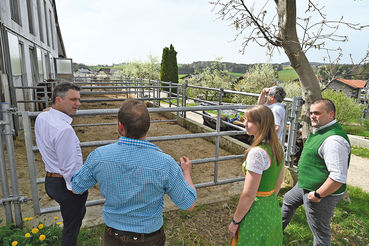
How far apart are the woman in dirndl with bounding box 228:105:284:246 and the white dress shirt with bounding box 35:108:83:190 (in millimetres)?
1338

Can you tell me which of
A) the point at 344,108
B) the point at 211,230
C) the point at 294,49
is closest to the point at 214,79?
the point at 344,108

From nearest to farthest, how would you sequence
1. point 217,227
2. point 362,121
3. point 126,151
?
point 126,151, point 217,227, point 362,121

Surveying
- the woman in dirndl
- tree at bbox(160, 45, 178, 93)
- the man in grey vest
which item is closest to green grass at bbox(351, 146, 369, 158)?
the man in grey vest

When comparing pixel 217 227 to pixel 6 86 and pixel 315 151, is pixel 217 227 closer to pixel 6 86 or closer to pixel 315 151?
pixel 315 151

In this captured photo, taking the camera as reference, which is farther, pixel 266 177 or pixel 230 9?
pixel 230 9

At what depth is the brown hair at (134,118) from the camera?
1.24 m

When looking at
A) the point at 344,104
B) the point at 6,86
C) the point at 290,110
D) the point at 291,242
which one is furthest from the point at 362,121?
the point at 6,86

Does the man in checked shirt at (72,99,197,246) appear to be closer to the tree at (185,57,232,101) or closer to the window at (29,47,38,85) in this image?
the window at (29,47,38,85)

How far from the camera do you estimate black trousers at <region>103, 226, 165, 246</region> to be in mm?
→ 1318

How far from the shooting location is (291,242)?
2623mm

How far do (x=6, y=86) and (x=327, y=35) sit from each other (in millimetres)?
7214

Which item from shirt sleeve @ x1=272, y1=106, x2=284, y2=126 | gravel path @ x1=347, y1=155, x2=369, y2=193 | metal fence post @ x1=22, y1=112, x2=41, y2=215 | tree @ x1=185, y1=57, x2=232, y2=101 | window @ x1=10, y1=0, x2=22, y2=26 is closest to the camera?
metal fence post @ x1=22, y1=112, x2=41, y2=215

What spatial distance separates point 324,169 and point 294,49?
235cm

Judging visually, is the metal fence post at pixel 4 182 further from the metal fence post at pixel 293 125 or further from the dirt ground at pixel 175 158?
the metal fence post at pixel 293 125
